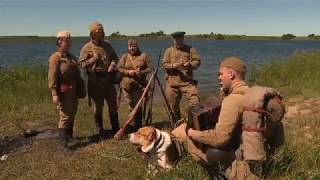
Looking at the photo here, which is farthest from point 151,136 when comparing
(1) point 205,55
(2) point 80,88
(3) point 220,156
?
(1) point 205,55

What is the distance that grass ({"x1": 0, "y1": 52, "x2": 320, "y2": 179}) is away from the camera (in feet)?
19.2

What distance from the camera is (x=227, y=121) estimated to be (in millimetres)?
5039

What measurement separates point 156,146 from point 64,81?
2.82 meters

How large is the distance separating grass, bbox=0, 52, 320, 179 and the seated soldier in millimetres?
501

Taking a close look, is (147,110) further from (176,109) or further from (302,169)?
(302,169)

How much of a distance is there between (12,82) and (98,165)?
9.30 metres

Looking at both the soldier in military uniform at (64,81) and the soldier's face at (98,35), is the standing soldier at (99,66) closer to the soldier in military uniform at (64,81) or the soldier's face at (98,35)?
the soldier's face at (98,35)

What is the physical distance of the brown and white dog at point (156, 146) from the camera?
6074 mm

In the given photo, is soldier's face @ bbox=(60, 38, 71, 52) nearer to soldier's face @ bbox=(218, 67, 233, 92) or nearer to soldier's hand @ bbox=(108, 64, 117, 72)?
soldier's hand @ bbox=(108, 64, 117, 72)

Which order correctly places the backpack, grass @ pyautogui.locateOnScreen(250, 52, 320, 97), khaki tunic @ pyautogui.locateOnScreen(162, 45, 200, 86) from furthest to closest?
grass @ pyautogui.locateOnScreen(250, 52, 320, 97), khaki tunic @ pyautogui.locateOnScreen(162, 45, 200, 86), the backpack

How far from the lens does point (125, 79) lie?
967 centimetres

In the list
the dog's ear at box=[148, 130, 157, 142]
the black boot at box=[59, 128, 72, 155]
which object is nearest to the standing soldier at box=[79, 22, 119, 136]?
the black boot at box=[59, 128, 72, 155]

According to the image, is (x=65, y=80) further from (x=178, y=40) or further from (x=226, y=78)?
(x=226, y=78)

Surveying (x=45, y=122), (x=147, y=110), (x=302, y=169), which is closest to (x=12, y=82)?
(x=45, y=122)
